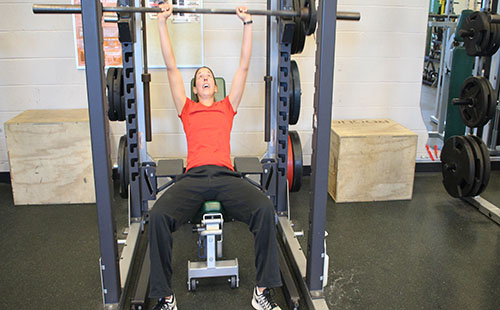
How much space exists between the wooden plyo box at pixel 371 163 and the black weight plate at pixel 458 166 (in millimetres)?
241

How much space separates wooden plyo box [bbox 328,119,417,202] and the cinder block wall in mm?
479

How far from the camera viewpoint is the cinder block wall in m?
3.51

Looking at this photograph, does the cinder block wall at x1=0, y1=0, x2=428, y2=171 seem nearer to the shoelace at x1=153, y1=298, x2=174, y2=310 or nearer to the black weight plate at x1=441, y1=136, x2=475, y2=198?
the black weight plate at x1=441, y1=136, x2=475, y2=198

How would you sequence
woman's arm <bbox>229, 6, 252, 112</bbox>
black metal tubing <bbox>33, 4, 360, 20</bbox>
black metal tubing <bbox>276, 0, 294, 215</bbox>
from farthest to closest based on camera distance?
black metal tubing <bbox>276, 0, 294, 215</bbox>
woman's arm <bbox>229, 6, 252, 112</bbox>
black metal tubing <bbox>33, 4, 360, 20</bbox>

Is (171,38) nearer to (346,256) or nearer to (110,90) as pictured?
(110,90)

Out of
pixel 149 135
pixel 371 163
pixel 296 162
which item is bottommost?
pixel 371 163

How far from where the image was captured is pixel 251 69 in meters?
3.65

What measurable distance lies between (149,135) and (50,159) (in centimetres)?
87

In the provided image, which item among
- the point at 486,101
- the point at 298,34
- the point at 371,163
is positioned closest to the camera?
the point at 298,34

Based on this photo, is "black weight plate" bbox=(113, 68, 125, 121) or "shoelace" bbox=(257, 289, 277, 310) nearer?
"shoelace" bbox=(257, 289, 277, 310)

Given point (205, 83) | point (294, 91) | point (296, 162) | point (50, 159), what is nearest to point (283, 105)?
point (294, 91)

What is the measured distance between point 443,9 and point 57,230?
178 inches

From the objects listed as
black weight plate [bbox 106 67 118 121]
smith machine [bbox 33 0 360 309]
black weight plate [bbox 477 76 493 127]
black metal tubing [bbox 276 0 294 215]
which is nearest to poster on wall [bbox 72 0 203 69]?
smith machine [bbox 33 0 360 309]

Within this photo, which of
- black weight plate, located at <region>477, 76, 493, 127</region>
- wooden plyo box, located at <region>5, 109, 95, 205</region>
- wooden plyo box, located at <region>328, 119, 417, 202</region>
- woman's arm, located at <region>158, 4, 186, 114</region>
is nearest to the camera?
woman's arm, located at <region>158, 4, 186, 114</region>
